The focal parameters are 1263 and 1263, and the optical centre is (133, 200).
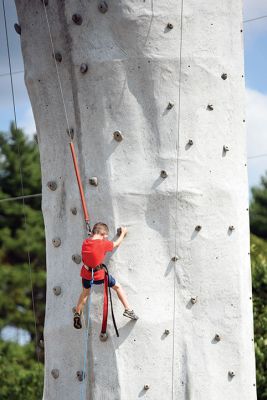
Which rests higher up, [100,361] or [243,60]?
[243,60]

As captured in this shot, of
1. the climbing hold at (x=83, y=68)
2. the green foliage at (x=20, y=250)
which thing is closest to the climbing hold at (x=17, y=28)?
the climbing hold at (x=83, y=68)

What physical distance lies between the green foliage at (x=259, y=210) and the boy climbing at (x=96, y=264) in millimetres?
33673

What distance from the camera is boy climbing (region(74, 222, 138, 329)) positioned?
9617 mm

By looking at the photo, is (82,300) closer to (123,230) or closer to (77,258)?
(77,258)

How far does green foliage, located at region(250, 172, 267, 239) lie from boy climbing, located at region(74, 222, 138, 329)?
33.7m

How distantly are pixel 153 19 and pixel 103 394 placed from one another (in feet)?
9.74

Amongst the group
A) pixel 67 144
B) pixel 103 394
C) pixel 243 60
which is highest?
pixel 243 60

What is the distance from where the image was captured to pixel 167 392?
32.3 ft

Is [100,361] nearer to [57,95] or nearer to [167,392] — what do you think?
[167,392]

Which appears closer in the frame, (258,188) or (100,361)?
(100,361)

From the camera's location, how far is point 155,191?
988cm

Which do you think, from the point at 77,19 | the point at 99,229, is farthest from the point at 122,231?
the point at 77,19

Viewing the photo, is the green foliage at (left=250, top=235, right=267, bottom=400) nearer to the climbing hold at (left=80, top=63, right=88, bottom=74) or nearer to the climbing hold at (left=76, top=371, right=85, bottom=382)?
the climbing hold at (left=76, top=371, right=85, bottom=382)

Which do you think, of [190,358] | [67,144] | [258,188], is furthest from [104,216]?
[258,188]
